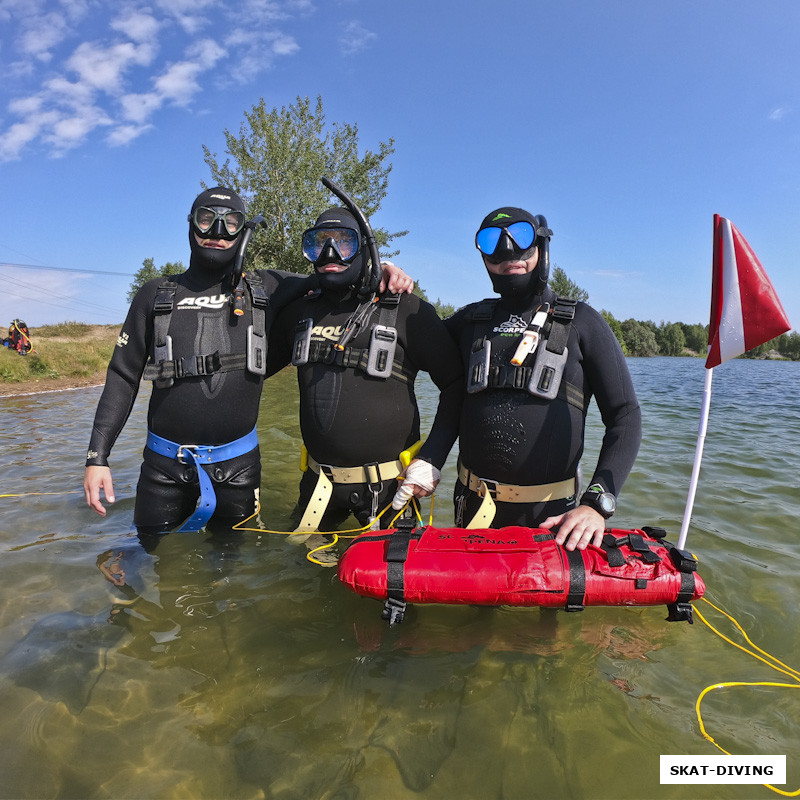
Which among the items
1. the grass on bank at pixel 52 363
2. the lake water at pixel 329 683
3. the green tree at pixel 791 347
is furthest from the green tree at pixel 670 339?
the lake water at pixel 329 683

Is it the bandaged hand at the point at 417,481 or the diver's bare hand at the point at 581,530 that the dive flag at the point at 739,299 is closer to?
the diver's bare hand at the point at 581,530

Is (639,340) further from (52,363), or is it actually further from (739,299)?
(739,299)

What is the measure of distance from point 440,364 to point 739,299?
1.78m

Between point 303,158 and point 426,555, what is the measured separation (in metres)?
29.3

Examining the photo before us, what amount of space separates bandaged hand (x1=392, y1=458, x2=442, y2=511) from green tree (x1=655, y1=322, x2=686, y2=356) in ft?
312

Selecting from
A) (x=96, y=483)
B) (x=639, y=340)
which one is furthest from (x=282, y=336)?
(x=639, y=340)

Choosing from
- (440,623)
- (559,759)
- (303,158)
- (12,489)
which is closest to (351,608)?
(440,623)

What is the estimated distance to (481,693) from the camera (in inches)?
105

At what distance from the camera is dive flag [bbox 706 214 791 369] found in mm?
3016

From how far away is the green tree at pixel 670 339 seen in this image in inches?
3410

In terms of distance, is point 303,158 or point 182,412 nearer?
point 182,412

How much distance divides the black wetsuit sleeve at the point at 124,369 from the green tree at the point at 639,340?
281 feet

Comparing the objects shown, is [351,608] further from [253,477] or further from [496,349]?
[496,349]

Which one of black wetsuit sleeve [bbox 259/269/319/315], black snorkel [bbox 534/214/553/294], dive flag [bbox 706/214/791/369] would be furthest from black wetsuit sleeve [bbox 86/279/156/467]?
dive flag [bbox 706/214/791/369]
